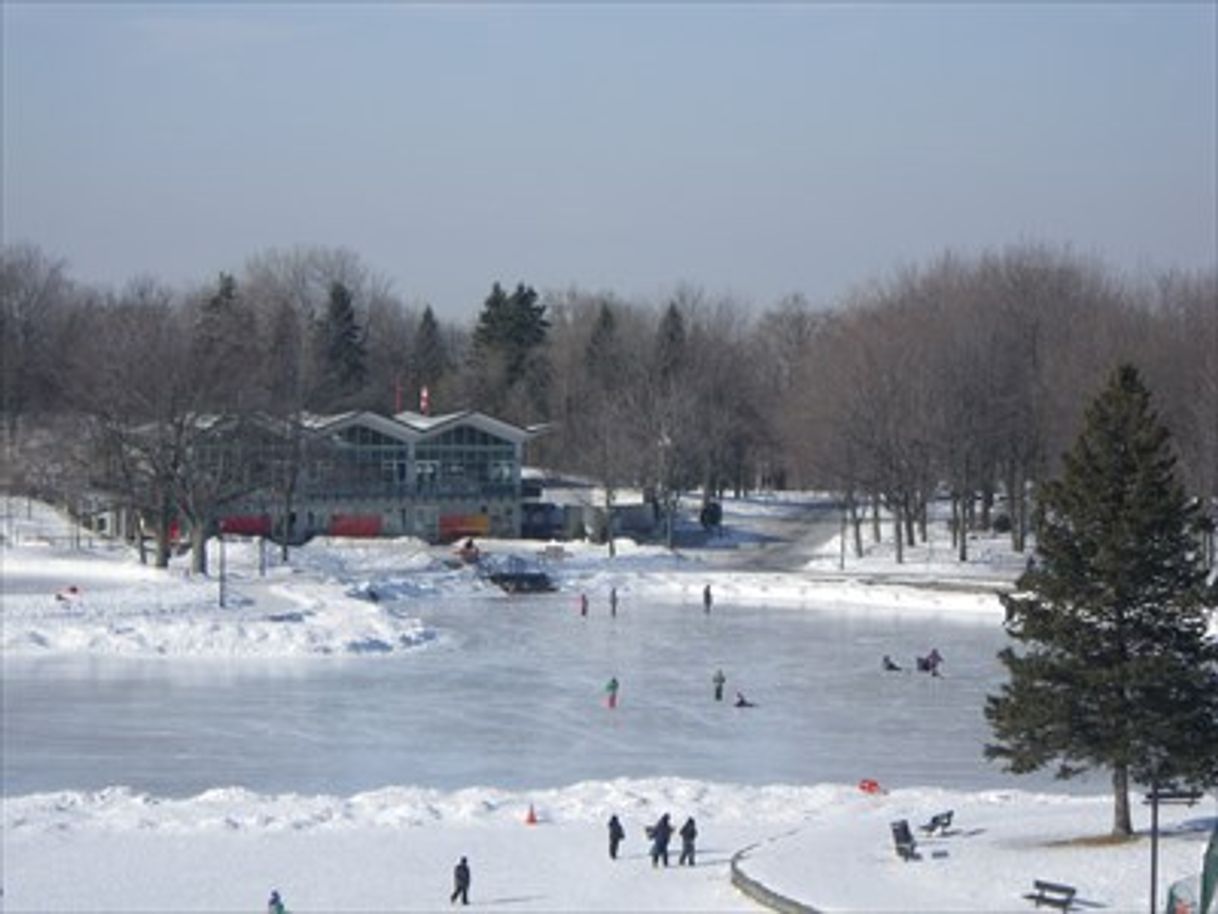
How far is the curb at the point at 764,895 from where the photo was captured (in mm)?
20094

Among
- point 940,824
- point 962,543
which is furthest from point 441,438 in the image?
point 940,824

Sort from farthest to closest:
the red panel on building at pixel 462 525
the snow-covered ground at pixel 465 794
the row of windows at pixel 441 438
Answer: the row of windows at pixel 441 438
the red panel on building at pixel 462 525
the snow-covered ground at pixel 465 794

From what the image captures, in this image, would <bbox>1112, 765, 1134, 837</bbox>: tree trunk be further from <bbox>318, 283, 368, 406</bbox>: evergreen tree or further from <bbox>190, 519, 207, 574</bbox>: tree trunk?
<bbox>318, 283, 368, 406</bbox>: evergreen tree

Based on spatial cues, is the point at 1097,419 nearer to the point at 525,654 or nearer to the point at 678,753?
the point at 678,753

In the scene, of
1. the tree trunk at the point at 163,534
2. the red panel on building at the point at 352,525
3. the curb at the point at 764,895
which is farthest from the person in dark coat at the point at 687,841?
the red panel on building at the point at 352,525

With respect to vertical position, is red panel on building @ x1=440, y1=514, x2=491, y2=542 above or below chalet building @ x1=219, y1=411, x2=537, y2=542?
below

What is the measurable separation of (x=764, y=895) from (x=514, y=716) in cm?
1321

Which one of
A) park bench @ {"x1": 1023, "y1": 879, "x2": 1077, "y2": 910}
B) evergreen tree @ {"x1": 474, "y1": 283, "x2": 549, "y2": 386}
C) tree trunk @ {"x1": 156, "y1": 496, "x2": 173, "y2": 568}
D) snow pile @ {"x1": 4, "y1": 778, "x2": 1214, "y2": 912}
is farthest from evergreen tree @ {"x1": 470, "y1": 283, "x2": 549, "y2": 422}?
park bench @ {"x1": 1023, "y1": 879, "x2": 1077, "y2": 910}

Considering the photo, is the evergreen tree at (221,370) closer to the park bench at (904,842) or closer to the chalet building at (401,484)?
the chalet building at (401,484)

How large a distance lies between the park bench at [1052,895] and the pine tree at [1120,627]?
3008 mm

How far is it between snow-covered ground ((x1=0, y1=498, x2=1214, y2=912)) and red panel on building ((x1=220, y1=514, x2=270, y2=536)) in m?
13.9

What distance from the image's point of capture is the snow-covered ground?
2191cm

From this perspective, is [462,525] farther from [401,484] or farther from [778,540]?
[778,540]

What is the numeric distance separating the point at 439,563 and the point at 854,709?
87.9ft
